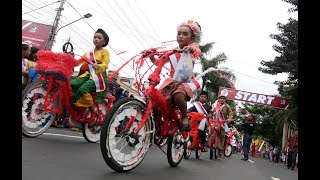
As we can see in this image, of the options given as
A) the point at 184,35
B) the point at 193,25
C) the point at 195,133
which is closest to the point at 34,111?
the point at 184,35

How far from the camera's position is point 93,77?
20.3 feet

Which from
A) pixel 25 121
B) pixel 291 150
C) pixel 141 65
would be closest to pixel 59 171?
pixel 141 65

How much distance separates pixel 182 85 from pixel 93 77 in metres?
1.96

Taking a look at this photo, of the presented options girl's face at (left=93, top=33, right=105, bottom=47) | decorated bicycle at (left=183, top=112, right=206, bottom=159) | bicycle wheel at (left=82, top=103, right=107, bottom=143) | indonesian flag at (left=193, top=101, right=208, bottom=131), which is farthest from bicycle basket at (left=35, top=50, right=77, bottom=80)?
indonesian flag at (left=193, top=101, right=208, bottom=131)

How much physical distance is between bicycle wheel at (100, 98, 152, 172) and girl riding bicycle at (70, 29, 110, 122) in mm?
1862

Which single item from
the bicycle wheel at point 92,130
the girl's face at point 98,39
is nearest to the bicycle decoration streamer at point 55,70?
the girl's face at point 98,39

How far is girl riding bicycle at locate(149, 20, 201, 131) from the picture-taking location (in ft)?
15.7

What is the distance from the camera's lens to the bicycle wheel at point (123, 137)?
156 inches

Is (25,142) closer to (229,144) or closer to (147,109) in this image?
(147,109)

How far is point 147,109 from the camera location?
444 cm

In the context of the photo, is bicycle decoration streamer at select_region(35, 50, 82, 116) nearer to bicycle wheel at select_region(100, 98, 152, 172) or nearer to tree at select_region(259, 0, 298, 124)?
bicycle wheel at select_region(100, 98, 152, 172)

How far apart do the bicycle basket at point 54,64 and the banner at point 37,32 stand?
1953 centimetres
